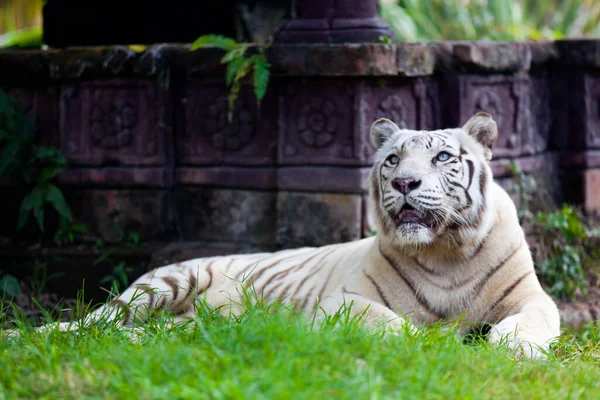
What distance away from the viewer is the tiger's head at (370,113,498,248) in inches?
175

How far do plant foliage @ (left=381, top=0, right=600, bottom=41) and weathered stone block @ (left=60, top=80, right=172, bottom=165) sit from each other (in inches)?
381

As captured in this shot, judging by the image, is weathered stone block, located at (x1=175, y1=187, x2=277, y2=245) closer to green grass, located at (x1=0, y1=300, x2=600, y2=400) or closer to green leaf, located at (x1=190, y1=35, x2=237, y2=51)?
green leaf, located at (x1=190, y1=35, x2=237, y2=51)

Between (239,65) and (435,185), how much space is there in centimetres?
223

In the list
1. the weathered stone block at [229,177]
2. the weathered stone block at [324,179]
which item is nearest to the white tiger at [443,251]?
the weathered stone block at [324,179]

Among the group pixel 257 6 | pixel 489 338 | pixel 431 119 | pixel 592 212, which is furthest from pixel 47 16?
pixel 489 338

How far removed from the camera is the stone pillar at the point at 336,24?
6398 millimetres

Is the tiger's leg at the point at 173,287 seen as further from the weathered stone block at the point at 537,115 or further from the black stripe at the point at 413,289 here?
the weathered stone block at the point at 537,115

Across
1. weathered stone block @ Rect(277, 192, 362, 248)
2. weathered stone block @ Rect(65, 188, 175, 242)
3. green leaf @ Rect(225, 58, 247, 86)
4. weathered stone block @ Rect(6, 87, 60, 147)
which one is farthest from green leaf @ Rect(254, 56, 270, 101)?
weathered stone block @ Rect(6, 87, 60, 147)

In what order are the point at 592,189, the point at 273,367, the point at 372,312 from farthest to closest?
the point at 592,189, the point at 372,312, the point at 273,367

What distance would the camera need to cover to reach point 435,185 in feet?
14.6

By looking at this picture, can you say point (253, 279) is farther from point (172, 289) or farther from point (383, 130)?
point (383, 130)

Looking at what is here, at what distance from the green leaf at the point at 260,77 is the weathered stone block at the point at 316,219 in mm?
806

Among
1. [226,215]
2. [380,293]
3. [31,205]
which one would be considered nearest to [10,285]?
[31,205]

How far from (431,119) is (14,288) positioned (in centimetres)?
321
